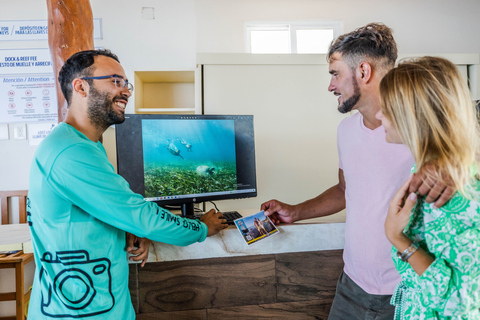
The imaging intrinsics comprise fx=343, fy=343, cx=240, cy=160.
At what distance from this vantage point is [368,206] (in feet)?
3.80

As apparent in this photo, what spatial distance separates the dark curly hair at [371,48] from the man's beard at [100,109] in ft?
2.83

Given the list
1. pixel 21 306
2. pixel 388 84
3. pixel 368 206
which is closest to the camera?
pixel 388 84

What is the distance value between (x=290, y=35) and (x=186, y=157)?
2941 millimetres

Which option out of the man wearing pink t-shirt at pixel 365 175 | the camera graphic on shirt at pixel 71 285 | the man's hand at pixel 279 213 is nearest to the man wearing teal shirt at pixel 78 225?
the camera graphic on shirt at pixel 71 285

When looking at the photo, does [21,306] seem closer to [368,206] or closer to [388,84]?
[368,206]

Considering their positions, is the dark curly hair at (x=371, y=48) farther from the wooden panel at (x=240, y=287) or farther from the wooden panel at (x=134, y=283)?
the wooden panel at (x=134, y=283)

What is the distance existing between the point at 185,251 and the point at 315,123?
1296 mm

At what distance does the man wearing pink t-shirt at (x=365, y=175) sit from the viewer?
3.68 ft

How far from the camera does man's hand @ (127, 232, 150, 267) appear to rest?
1.11 metres

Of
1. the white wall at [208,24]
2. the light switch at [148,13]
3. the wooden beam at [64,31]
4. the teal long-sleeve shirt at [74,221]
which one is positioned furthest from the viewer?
the light switch at [148,13]

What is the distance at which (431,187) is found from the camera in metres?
0.74

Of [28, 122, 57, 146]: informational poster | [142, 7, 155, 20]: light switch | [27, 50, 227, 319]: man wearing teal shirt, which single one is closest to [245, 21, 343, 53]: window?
[142, 7, 155, 20]: light switch

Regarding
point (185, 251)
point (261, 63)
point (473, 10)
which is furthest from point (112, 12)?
point (473, 10)

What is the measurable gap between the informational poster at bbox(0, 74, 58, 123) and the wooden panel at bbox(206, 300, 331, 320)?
308cm
